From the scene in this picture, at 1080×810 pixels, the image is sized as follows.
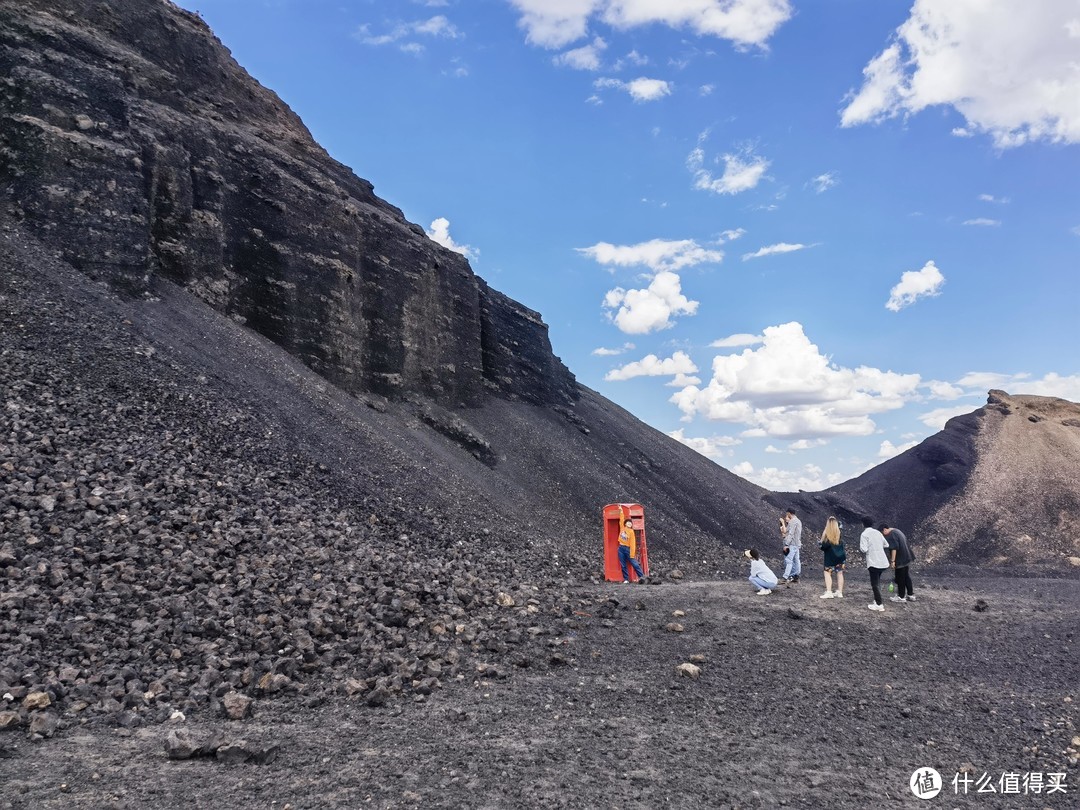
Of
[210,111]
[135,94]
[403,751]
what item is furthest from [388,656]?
[210,111]

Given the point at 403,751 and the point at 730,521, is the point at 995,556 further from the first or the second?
the point at 403,751

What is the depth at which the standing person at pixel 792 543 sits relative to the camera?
14727 mm

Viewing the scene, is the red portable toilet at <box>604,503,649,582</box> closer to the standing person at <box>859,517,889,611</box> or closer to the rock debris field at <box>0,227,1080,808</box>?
the rock debris field at <box>0,227,1080,808</box>

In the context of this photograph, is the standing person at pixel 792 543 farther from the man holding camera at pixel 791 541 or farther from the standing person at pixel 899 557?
the standing person at pixel 899 557

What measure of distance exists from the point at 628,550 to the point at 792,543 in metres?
3.78

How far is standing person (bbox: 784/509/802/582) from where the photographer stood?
14.7m

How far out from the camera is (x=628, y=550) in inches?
624

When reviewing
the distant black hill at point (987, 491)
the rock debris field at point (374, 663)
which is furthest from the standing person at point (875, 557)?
the distant black hill at point (987, 491)

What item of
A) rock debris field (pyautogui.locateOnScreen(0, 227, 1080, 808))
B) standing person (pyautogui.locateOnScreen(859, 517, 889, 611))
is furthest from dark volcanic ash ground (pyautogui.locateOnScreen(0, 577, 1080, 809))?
standing person (pyautogui.locateOnScreen(859, 517, 889, 611))

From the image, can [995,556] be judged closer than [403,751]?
No

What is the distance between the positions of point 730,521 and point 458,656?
26047mm

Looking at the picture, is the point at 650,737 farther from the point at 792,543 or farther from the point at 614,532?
the point at 614,532

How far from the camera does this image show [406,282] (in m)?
28.5

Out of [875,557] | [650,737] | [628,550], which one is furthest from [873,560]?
[650,737]
